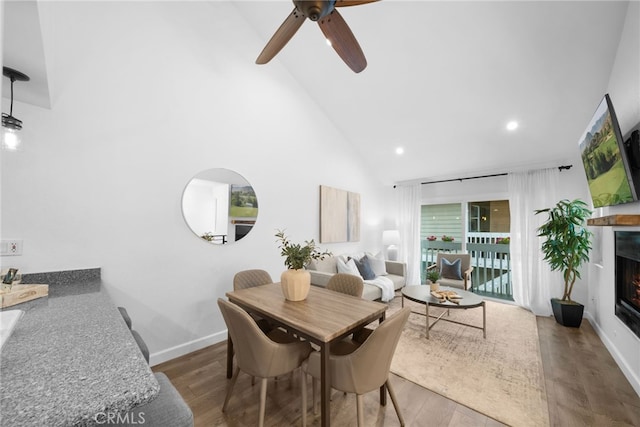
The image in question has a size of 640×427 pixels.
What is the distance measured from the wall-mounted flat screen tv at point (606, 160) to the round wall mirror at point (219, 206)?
10.9ft

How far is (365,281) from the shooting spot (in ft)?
13.2

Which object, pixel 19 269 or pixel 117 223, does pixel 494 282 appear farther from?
pixel 19 269

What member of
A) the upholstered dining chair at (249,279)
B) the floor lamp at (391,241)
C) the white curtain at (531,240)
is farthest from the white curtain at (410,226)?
the upholstered dining chair at (249,279)

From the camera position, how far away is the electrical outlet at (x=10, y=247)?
1.85 meters

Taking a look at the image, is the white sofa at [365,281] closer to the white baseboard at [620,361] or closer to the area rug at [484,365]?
the area rug at [484,365]

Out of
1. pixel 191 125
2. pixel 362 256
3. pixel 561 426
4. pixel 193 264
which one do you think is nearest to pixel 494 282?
pixel 362 256

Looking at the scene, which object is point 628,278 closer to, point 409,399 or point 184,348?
point 409,399

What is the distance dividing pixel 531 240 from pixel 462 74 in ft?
8.75

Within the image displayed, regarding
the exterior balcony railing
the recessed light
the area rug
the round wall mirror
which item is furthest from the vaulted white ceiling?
the area rug

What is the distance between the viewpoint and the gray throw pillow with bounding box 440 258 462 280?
421 centimetres

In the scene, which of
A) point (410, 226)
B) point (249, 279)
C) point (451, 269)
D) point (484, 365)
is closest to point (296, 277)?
point (249, 279)

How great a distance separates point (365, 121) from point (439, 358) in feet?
10.9

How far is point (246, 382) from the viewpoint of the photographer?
2.22 m

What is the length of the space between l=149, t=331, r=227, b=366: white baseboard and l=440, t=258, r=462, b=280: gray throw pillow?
134 inches
